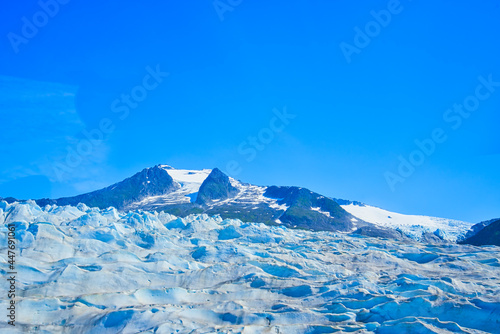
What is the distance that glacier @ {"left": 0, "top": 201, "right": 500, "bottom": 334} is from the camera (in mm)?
29500

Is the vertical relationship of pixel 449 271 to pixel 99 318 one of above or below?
above

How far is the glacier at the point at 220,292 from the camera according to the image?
29500mm

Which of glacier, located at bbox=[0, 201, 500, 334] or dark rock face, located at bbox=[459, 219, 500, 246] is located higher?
dark rock face, located at bbox=[459, 219, 500, 246]

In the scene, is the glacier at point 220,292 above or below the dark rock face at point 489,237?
below

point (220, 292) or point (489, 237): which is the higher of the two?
point (489, 237)

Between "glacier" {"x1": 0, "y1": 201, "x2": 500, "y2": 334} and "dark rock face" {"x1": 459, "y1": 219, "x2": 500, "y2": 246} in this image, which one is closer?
"glacier" {"x1": 0, "y1": 201, "x2": 500, "y2": 334}

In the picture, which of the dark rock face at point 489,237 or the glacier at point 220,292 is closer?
the glacier at point 220,292

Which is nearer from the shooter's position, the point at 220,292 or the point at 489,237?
the point at 220,292

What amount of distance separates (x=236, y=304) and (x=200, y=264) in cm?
1346

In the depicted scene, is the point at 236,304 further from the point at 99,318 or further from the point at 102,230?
the point at 102,230

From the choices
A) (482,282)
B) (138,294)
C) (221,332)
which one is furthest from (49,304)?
(482,282)

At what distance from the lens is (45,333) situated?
2842 cm

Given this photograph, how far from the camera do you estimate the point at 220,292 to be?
36875 millimetres

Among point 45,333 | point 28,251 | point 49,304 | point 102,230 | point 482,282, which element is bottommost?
point 45,333
